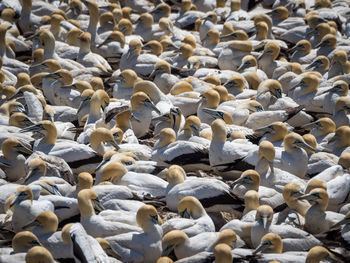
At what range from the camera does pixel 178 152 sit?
34.5 feet

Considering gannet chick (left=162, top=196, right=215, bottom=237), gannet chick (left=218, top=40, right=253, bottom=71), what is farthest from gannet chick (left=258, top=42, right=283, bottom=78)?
gannet chick (left=162, top=196, right=215, bottom=237)

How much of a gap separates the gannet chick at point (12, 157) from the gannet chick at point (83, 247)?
2.80m

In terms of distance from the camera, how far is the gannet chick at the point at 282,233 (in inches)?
329

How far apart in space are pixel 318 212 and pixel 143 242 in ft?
6.62

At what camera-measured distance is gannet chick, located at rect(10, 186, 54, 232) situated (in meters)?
8.72

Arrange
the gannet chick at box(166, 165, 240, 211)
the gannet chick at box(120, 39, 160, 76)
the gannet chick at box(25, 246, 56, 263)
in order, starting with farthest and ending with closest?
the gannet chick at box(120, 39, 160, 76), the gannet chick at box(166, 165, 240, 211), the gannet chick at box(25, 246, 56, 263)

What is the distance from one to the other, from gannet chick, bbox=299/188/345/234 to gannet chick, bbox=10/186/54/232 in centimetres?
287

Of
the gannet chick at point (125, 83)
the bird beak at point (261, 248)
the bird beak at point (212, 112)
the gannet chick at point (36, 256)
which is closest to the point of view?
the gannet chick at point (36, 256)

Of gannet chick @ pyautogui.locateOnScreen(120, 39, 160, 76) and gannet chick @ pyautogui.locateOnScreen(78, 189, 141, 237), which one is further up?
gannet chick @ pyautogui.locateOnScreen(78, 189, 141, 237)

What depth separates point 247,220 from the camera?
885 cm

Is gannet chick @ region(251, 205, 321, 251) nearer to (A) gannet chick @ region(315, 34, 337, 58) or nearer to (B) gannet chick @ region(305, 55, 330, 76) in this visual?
(B) gannet chick @ region(305, 55, 330, 76)

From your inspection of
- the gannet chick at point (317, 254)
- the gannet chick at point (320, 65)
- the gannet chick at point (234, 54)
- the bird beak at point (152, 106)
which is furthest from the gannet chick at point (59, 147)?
the gannet chick at point (320, 65)

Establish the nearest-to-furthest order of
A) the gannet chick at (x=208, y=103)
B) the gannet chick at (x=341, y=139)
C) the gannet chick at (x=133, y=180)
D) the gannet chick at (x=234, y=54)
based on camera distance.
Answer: the gannet chick at (x=133, y=180) < the gannet chick at (x=341, y=139) < the gannet chick at (x=208, y=103) < the gannet chick at (x=234, y=54)

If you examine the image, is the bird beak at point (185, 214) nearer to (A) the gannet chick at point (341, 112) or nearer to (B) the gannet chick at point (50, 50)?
(A) the gannet chick at point (341, 112)
